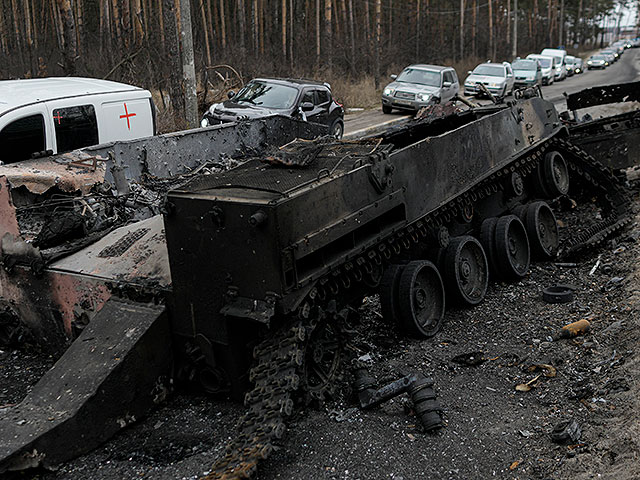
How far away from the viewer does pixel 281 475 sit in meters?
4.45

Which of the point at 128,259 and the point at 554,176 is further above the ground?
the point at 128,259

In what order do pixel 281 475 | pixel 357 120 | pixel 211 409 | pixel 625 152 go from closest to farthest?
pixel 281 475
pixel 211 409
pixel 625 152
pixel 357 120

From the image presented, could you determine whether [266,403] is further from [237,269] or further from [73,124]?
[73,124]

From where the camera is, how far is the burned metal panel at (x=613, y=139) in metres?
10.6

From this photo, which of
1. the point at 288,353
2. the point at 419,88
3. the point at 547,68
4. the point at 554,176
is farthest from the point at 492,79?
the point at 288,353

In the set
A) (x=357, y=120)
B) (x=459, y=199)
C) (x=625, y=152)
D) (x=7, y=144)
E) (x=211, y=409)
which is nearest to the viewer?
(x=211, y=409)

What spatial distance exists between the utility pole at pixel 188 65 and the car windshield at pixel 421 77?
452 inches

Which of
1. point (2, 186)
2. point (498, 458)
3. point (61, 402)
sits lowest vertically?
point (498, 458)

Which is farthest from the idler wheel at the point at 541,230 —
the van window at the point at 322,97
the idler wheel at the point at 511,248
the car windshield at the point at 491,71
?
the car windshield at the point at 491,71

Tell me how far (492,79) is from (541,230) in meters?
22.0

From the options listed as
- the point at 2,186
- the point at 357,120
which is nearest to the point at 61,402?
the point at 2,186

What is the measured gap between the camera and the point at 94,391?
4773 millimetres

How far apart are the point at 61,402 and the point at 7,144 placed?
14.4ft

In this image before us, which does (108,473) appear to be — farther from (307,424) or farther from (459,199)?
(459,199)
